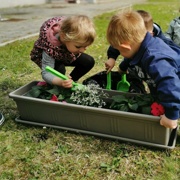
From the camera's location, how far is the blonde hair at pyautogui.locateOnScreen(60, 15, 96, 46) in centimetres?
195

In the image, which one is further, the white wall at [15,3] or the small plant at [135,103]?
the white wall at [15,3]

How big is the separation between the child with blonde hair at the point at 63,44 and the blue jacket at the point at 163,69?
1.39ft

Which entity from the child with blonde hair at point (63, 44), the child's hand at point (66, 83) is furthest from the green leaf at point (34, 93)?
the child's hand at point (66, 83)

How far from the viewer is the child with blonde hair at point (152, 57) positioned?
5.21 feet

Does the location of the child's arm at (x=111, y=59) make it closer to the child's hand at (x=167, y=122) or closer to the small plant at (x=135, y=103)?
the small plant at (x=135, y=103)

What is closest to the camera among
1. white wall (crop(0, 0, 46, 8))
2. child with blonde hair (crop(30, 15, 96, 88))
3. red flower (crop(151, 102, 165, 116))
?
red flower (crop(151, 102, 165, 116))

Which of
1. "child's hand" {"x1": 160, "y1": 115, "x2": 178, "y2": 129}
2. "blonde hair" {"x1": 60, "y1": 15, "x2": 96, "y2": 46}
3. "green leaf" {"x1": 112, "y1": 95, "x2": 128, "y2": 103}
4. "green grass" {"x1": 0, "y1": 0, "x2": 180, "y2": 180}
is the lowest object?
"green grass" {"x1": 0, "y1": 0, "x2": 180, "y2": 180}

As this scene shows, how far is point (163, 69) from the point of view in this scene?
1601 millimetres

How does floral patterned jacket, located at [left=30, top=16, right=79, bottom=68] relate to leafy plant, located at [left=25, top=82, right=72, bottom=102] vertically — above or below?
above

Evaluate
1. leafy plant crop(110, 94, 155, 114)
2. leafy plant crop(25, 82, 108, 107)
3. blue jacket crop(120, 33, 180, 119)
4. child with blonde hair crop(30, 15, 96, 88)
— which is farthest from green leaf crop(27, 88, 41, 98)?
blue jacket crop(120, 33, 180, 119)

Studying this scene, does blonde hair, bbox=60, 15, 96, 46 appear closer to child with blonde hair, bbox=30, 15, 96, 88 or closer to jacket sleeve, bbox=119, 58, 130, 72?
child with blonde hair, bbox=30, 15, 96, 88

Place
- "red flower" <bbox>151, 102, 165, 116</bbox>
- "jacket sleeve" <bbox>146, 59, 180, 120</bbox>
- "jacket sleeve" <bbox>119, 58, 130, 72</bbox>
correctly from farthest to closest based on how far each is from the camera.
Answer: "jacket sleeve" <bbox>119, 58, 130, 72</bbox>
"red flower" <bbox>151, 102, 165, 116</bbox>
"jacket sleeve" <bbox>146, 59, 180, 120</bbox>

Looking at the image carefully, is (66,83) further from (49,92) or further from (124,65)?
(124,65)

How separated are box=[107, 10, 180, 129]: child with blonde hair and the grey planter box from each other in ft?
0.40
